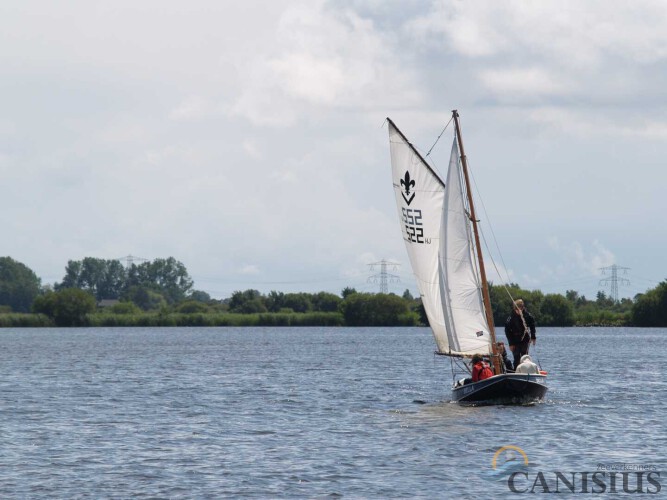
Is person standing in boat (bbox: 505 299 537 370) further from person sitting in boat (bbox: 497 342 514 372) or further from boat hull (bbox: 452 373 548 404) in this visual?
boat hull (bbox: 452 373 548 404)

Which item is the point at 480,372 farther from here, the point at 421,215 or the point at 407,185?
the point at 407,185

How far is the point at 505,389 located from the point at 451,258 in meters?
5.93

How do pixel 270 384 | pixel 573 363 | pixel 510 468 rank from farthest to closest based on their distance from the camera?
pixel 573 363, pixel 270 384, pixel 510 468

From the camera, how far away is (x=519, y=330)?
49281 millimetres

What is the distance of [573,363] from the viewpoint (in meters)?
89.3

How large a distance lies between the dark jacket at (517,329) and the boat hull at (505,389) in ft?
5.06

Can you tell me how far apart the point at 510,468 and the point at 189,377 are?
136ft

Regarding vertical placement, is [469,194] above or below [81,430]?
above

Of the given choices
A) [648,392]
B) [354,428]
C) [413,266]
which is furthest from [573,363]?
[354,428]

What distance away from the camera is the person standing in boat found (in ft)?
161

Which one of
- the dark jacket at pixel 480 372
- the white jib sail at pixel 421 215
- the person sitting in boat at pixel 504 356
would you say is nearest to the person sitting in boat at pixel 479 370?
the dark jacket at pixel 480 372

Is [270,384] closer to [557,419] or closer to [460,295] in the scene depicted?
[460,295]

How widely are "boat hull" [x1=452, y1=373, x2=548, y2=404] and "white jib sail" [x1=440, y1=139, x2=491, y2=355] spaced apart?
1.83 m

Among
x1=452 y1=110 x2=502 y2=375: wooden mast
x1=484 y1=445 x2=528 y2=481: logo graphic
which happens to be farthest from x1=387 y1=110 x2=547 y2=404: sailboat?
x1=484 y1=445 x2=528 y2=481: logo graphic
